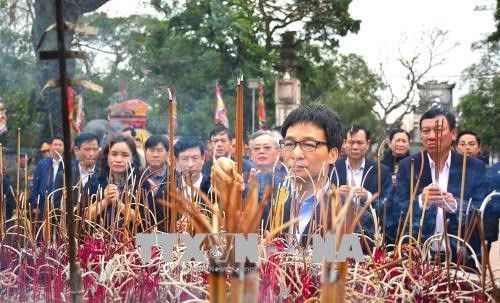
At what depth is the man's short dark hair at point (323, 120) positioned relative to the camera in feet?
8.39

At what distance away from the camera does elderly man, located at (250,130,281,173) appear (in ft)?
12.1

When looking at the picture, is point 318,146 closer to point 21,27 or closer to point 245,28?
point 21,27

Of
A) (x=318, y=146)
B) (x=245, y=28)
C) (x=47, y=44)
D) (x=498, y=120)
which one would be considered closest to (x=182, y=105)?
(x=245, y=28)

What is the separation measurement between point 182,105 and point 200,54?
108 centimetres

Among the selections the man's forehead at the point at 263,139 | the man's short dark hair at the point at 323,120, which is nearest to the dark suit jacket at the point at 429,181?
the man's short dark hair at the point at 323,120

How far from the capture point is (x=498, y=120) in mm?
19578

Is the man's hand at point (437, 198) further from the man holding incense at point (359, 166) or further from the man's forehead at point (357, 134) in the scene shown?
the man's forehead at point (357, 134)

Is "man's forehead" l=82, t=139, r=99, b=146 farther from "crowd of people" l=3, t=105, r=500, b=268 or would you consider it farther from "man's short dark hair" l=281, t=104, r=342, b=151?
"man's short dark hair" l=281, t=104, r=342, b=151

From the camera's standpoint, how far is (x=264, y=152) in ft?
12.3

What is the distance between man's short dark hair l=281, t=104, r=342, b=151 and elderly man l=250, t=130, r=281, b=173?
3.39 feet

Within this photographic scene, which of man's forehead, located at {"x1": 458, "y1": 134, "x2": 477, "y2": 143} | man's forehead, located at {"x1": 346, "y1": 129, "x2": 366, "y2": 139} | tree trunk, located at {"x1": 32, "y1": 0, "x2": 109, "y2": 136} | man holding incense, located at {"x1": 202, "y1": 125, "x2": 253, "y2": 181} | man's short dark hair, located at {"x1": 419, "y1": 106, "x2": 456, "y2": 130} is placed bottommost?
man holding incense, located at {"x1": 202, "y1": 125, "x2": 253, "y2": 181}

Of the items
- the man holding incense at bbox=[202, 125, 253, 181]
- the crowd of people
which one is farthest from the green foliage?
the crowd of people

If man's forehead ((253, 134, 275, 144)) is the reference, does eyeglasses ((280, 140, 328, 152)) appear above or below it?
above

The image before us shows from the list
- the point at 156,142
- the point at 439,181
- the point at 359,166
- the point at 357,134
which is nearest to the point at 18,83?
the point at 156,142
